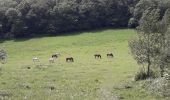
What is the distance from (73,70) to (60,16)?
58630 mm

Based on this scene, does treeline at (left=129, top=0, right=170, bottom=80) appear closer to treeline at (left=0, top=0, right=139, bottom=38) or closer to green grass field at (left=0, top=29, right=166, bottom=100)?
A: green grass field at (left=0, top=29, right=166, bottom=100)

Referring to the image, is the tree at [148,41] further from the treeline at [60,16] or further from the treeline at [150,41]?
the treeline at [60,16]

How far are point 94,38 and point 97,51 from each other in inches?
638

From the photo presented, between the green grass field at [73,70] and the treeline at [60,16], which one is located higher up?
the treeline at [60,16]

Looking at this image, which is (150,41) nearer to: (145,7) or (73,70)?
(73,70)

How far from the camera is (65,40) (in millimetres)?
106688

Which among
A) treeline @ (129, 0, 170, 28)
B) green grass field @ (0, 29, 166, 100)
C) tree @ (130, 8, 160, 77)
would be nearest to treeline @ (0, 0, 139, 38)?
treeline @ (129, 0, 170, 28)

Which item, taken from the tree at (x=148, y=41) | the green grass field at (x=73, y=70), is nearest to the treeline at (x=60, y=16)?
the green grass field at (x=73, y=70)

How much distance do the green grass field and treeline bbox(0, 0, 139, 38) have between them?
643 centimetres

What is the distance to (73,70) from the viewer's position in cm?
6450

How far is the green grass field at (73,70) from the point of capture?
42938mm

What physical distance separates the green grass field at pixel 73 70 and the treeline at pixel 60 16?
21.1 feet

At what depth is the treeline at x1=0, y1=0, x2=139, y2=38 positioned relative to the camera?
11925 centimetres

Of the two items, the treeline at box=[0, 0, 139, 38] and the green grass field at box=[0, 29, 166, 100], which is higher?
the treeline at box=[0, 0, 139, 38]
